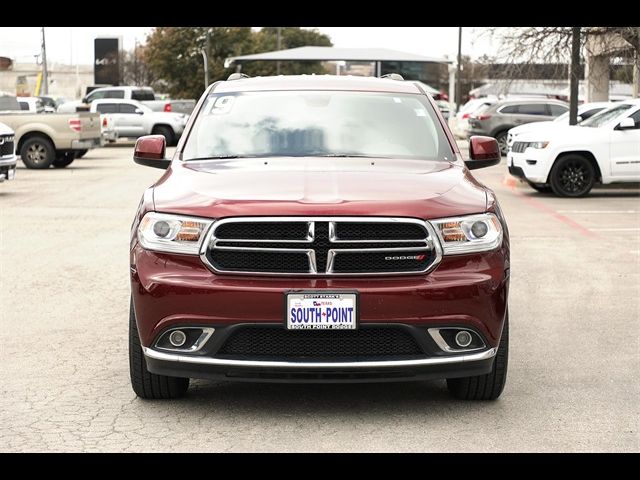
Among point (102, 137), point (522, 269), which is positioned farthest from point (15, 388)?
point (102, 137)

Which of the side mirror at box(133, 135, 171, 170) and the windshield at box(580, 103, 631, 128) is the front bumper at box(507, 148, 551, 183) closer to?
the windshield at box(580, 103, 631, 128)

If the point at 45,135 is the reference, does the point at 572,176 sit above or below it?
below

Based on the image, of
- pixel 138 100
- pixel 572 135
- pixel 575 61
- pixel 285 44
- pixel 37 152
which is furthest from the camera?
pixel 285 44

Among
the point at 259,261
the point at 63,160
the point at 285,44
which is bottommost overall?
the point at 63,160

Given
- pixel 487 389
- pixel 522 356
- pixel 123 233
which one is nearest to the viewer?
pixel 487 389

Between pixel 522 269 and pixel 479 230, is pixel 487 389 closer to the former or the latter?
pixel 479 230

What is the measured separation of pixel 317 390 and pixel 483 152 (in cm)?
198

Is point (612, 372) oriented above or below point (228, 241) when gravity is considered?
below

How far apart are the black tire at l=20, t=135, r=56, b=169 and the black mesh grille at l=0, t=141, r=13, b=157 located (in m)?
7.84

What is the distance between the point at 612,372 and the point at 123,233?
320 inches

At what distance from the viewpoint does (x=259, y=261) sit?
18.1 ft

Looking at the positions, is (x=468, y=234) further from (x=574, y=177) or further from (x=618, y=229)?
(x=574, y=177)

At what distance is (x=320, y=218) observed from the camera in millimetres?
5500

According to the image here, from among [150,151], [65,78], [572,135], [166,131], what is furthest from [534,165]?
[65,78]
